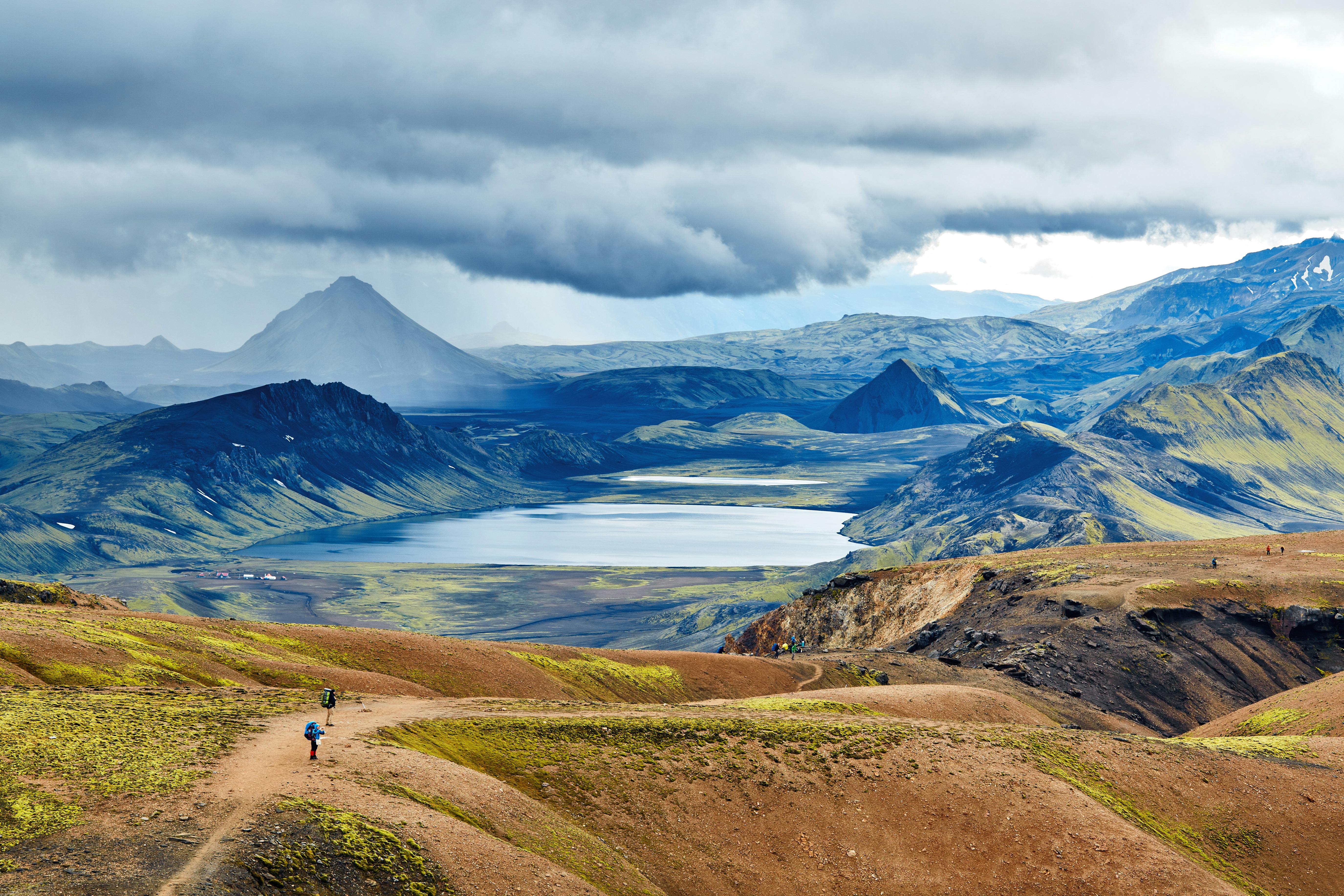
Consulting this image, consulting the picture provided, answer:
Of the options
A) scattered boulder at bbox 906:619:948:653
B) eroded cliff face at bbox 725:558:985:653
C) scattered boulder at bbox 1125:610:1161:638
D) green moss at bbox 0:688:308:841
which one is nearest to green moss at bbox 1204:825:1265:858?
green moss at bbox 0:688:308:841

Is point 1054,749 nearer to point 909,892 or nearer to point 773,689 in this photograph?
point 909,892

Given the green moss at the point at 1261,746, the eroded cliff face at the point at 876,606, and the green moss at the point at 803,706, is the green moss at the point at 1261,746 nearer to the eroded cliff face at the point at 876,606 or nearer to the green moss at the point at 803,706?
the green moss at the point at 803,706

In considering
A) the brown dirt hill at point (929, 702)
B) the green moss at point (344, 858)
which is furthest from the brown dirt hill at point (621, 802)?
the brown dirt hill at point (929, 702)

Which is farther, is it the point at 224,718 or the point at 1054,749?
the point at 1054,749

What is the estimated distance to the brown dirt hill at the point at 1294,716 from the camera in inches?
3145

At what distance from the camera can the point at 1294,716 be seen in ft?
273

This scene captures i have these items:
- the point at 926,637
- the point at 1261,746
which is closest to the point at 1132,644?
the point at 926,637

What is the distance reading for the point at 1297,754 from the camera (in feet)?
225

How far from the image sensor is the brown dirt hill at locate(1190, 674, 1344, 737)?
7988cm

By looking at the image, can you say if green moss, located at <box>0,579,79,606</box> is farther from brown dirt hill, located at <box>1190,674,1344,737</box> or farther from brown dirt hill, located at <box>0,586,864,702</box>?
brown dirt hill, located at <box>1190,674,1344,737</box>

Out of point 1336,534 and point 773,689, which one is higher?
point 1336,534

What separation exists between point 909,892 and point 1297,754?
123ft

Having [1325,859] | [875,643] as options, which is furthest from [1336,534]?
[1325,859]

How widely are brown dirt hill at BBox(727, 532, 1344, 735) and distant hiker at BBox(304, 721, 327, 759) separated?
243ft
